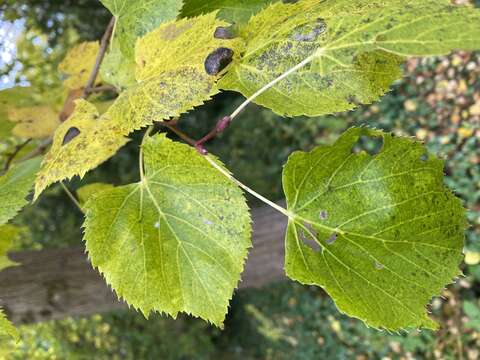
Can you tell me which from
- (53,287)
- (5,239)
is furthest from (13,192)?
(53,287)

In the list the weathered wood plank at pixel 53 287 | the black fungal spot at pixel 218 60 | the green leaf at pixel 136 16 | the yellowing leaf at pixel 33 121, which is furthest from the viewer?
the weathered wood plank at pixel 53 287

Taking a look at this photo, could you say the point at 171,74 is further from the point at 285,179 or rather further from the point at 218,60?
the point at 285,179

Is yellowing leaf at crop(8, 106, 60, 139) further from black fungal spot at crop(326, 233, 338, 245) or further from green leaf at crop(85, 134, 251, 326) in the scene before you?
black fungal spot at crop(326, 233, 338, 245)

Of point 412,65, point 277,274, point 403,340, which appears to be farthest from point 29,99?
point 412,65

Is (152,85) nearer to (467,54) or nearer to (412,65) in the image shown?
(467,54)

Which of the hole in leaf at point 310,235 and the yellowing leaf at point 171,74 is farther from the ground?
the yellowing leaf at point 171,74

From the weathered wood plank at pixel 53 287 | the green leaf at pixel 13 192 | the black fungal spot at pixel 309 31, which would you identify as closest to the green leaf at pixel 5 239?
the green leaf at pixel 13 192

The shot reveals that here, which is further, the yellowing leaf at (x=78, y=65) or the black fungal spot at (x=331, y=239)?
the yellowing leaf at (x=78, y=65)

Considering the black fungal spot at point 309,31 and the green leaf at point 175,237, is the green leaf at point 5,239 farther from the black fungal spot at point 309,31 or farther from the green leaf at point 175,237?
the black fungal spot at point 309,31
